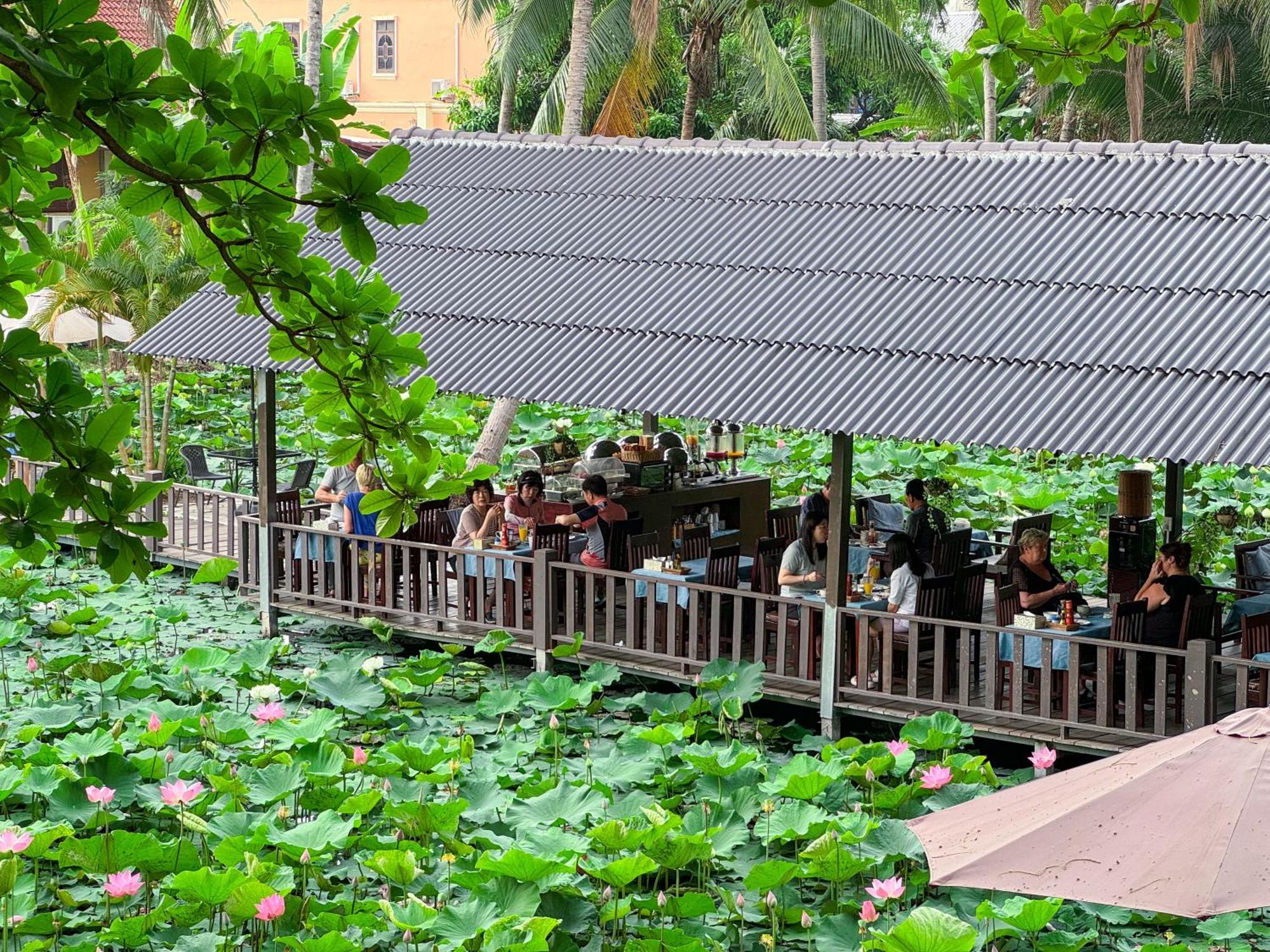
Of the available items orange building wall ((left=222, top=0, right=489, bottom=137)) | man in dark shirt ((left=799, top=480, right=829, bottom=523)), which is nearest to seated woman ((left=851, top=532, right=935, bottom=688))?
man in dark shirt ((left=799, top=480, right=829, bottom=523))

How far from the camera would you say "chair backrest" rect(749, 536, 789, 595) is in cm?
1207

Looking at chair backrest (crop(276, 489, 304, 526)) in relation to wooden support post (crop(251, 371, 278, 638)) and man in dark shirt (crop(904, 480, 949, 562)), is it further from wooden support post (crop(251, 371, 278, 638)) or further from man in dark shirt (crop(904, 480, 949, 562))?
man in dark shirt (crop(904, 480, 949, 562))

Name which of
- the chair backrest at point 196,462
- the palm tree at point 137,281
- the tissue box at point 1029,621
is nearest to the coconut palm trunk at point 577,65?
the palm tree at point 137,281

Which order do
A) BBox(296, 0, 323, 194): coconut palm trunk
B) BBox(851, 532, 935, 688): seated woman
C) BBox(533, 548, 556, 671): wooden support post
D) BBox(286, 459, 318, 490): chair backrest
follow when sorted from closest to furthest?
BBox(851, 532, 935, 688): seated woman, BBox(533, 548, 556, 671): wooden support post, BBox(296, 0, 323, 194): coconut palm trunk, BBox(286, 459, 318, 490): chair backrest

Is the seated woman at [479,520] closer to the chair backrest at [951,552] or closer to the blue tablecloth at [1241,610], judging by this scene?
the chair backrest at [951,552]

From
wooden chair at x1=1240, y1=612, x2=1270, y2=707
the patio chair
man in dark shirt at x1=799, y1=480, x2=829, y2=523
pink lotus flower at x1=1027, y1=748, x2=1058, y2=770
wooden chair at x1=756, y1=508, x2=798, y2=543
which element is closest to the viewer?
pink lotus flower at x1=1027, y1=748, x2=1058, y2=770

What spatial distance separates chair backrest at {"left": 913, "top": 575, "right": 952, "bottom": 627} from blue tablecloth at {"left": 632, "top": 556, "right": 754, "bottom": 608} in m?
1.54

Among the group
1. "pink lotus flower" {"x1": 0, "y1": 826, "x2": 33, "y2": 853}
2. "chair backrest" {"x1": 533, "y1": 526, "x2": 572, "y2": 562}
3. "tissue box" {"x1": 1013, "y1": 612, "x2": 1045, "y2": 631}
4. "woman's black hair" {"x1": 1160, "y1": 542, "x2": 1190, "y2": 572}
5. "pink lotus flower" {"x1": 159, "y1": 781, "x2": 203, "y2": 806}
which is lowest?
"pink lotus flower" {"x1": 0, "y1": 826, "x2": 33, "y2": 853}

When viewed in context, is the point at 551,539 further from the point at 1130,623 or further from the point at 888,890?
the point at 888,890

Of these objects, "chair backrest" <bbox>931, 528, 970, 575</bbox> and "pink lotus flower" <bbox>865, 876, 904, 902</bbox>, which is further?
"chair backrest" <bbox>931, 528, 970, 575</bbox>

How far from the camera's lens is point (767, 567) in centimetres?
1224

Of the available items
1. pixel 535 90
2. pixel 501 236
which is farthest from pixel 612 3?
pixel 501 236

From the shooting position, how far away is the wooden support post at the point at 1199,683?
9555 mm

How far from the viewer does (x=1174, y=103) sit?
32.4m
